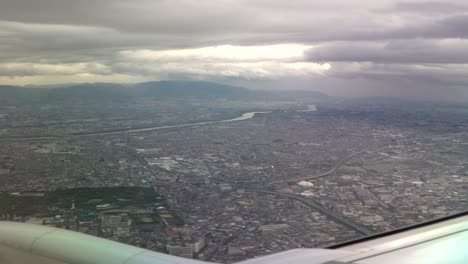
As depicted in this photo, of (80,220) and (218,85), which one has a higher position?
(218,85)

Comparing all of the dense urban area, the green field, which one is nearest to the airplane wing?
the dense urban area

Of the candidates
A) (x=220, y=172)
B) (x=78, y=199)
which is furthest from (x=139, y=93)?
(x=78, y=199)

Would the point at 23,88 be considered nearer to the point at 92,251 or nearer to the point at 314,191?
the point at 314,191

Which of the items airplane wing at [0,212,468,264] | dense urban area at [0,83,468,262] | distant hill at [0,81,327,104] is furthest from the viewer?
distant hill at [0,81,327,104]

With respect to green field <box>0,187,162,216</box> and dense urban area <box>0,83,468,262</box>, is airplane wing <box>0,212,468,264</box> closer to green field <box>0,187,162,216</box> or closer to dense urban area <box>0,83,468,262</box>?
dense urban area <box>0,83,468,262</box>

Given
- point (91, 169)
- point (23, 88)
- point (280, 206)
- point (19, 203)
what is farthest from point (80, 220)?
point (23, 88)
